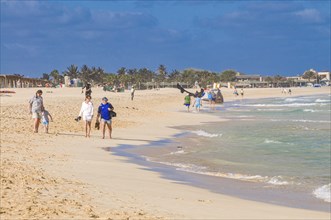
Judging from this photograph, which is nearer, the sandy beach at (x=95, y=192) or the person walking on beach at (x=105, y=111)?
the sandy beach at (x=95, y=192)

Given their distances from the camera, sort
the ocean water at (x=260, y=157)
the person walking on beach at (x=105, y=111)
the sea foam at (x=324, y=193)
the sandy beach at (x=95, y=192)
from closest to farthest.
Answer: the sandy beach at (x=95, y=192) < the sea foam at (x=324, y=193) < the ocean water at (x=260, y=157) < the person walking on beach at (x=105, y=111)

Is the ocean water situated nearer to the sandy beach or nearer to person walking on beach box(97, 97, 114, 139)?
the sandy beach

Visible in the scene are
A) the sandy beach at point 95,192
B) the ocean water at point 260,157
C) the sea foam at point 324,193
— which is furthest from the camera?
the ocean water at point 260,157

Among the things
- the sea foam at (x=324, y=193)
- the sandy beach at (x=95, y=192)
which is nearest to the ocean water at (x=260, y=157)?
the sea foam at (x=324, y=193)

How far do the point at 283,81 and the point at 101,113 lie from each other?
186m

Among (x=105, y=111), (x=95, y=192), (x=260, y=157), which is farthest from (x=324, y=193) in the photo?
(x=105, y=111)

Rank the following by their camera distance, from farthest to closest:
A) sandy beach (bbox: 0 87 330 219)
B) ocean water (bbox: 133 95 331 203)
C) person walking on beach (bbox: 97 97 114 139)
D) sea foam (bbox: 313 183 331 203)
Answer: person walking on beach (bbox: 97 97 114 139), ocean water (bbox: 133 95 331 203), sea foam (bbox: 313 183 331 203), sandy beach (bbox: 0 87 330 219)

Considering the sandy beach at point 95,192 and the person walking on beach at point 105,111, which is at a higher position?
the person walking on beach at point 105,111

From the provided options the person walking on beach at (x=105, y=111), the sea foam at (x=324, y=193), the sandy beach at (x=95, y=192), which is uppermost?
the person walking on beach at (x=105, y=111)

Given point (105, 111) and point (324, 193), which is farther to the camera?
point (105, 111)

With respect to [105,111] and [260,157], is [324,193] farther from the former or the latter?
[105,111]

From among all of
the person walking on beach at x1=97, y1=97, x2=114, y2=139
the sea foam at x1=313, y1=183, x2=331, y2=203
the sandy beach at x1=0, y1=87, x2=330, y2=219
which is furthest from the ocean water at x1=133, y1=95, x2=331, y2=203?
the person walking on beach at x1=97, y1=97, x2=114, y2=139

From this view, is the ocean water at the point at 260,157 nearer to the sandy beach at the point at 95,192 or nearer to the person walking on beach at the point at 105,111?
the sandy beach at the point at 95,192

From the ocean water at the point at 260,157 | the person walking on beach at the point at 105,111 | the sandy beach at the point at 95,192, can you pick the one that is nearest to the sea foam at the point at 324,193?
the ocean water at the point at 260,157
